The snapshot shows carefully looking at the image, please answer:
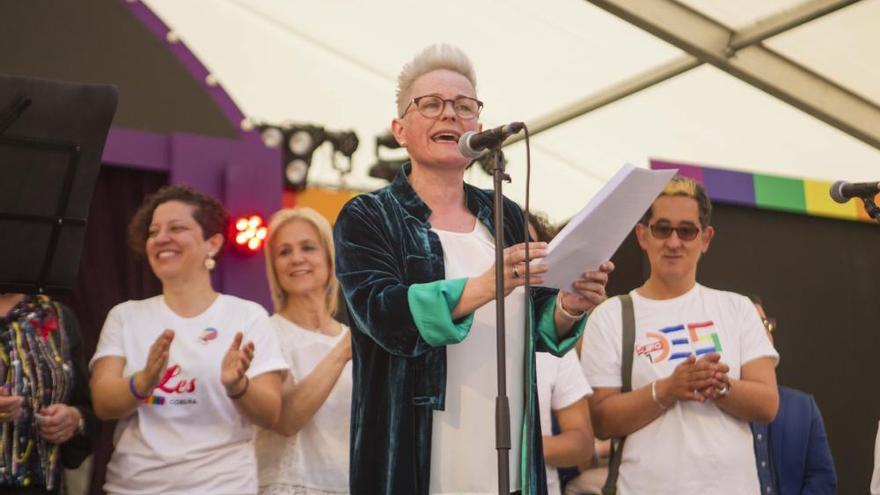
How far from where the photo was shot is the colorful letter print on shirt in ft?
13.6

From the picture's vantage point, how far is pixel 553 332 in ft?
9.78

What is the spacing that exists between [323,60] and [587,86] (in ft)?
8.63

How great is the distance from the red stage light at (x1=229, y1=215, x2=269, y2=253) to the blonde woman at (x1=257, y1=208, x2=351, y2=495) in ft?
3.21

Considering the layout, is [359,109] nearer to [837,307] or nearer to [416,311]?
[837,307]

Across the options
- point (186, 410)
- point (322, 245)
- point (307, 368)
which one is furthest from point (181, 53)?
point (186, 410)

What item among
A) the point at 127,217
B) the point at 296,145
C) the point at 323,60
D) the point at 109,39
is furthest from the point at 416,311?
the point at 323,60

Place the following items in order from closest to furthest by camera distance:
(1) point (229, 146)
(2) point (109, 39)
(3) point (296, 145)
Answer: (1) point (229, 146), (2) point (109, 39), (3) point (296, 145)

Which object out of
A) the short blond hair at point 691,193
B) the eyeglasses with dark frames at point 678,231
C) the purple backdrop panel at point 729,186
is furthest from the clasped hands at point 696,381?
the purple backdrop panel at point 729,186

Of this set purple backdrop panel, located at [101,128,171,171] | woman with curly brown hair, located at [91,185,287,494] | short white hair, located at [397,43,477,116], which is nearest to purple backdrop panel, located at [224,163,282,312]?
purple backdrop panel, located at [101,128,171,171]

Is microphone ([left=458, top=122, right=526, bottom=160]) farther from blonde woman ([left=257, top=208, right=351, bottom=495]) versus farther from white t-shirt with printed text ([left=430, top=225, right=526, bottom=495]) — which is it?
blonde woman ([left=257, top=208, right=351, bottom=495])

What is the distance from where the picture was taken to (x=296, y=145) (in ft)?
29.9

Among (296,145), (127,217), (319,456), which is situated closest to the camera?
(319,456)

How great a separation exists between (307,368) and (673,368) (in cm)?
134

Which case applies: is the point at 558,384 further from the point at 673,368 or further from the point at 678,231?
the point at 678,231
